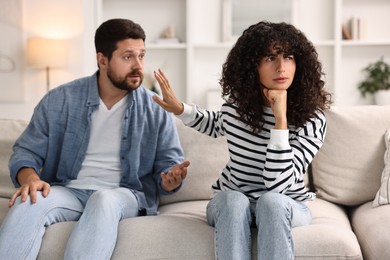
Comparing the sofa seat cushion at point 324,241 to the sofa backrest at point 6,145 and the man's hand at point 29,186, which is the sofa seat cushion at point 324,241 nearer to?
the man's hand at point 29,186

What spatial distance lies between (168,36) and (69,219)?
3101mm

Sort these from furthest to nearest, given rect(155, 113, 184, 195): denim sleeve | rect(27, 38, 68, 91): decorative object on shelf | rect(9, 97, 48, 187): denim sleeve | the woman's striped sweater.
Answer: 1. rect(27, 38, 68, 91): decorative object on shelf
2. rect(155, 113, 184, 195): denim sleeve
3. rect(9, 97, 48, 187): denim sleeve
4. the woman's striped sweater

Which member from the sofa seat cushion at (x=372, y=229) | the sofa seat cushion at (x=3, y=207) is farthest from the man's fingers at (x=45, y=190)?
the sofa seat cushion at (x=372, y=229)

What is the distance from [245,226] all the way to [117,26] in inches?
36.5

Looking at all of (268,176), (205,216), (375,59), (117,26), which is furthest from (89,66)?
(268,176)

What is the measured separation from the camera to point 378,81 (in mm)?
4844

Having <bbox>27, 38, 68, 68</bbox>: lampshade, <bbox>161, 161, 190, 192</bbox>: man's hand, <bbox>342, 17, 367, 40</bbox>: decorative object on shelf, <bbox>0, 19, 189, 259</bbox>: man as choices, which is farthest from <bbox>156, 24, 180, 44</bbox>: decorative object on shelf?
<bbox>161, 161, 190, 192</bbox>: man's hand

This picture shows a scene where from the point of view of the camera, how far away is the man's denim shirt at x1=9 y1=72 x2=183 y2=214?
2207mm

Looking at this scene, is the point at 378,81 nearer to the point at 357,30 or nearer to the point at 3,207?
the point at 357,30

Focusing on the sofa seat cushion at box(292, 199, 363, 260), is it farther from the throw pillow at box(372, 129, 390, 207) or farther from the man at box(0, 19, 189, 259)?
the man at box(0, 19, 189, 259)

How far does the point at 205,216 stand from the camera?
6.91 ft

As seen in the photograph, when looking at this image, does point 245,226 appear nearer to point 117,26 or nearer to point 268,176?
point 268,176

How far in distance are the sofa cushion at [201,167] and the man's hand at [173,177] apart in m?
0.21

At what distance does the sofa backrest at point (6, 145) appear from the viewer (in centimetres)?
240
